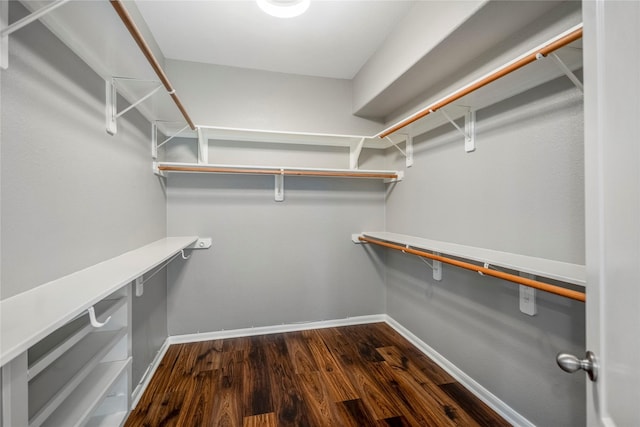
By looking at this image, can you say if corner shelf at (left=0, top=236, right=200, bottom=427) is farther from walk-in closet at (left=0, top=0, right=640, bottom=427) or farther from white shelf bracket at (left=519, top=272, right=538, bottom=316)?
white shelf bracket at (left=519, top=272, right=538, bottom=316)

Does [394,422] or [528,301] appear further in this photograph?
[394,422]

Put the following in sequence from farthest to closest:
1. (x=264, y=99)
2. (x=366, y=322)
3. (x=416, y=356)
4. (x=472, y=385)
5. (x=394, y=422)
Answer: (x=366, y=322) < (x=264, y=99) < (x=416, y=356) < (x=472, y=385) < (x=394, y=422)

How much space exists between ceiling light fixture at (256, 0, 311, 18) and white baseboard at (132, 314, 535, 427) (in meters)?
2.22

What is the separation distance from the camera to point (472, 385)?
157 centimetres

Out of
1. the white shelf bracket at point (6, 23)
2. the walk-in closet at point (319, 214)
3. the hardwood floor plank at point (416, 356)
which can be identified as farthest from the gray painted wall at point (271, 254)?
the white shelf bracket at point (6, 23)

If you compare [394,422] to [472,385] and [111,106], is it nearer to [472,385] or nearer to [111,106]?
[472,385]

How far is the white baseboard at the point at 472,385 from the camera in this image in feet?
4.36

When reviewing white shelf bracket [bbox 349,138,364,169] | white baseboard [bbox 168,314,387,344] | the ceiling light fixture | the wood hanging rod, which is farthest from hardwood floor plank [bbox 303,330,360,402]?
the ceiling light fixture

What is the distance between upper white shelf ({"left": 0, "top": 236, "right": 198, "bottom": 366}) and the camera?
51 cm

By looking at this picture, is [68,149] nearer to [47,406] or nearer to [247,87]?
[47,406]

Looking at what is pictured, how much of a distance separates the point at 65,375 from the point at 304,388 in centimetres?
119

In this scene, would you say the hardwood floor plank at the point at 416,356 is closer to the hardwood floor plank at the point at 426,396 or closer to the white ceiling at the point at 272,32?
the hardwood floor plank at the point at 426,396

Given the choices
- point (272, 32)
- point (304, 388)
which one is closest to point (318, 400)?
point (304, 388)

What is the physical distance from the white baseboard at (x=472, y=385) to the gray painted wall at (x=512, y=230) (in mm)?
34
